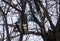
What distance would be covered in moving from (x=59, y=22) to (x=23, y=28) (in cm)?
158

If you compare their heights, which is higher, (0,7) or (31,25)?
(0,7)

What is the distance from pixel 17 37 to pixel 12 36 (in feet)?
0.60

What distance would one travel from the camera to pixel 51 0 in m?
8.28

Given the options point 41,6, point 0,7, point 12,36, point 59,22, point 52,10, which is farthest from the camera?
point 52,10

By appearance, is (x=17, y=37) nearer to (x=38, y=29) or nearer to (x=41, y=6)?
(x=38, y=29)

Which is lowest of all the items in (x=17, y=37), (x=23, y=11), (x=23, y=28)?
(x=17, y=37)

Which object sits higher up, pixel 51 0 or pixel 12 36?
pixel 51 0

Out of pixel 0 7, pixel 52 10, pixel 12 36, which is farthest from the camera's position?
pixel 52 10

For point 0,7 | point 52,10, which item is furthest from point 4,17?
point 52,10

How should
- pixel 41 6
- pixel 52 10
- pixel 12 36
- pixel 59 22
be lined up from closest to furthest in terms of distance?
1. pixel 59 22
2. pixel 41 6
3. pixel 12 36
4. pixel 52 10

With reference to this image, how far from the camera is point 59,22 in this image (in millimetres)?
6062

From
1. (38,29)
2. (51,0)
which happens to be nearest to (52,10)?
(51,0)

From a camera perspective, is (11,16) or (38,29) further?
(11,16)

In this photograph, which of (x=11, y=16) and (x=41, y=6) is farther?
(x=11, y=16)
